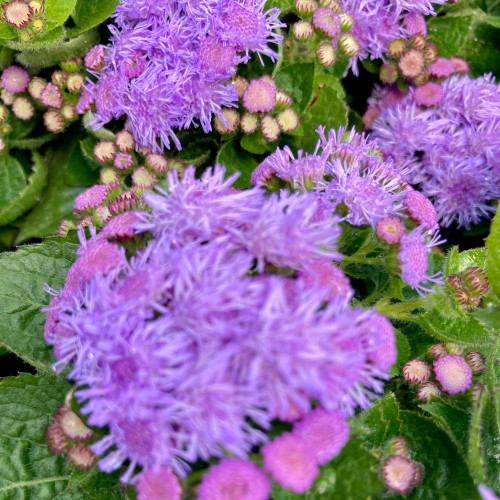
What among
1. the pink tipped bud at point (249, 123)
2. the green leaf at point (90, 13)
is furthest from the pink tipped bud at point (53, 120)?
the pink tipped bud at point (249, 123)

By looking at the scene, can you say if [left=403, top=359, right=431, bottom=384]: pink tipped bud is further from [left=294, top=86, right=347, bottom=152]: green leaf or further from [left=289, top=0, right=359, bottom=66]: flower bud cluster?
[left=289, top=0, right=359, bottom=66]: flower bud cluster

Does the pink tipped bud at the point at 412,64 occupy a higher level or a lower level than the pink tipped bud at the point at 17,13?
higher

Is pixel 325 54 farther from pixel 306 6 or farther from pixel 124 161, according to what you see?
pixel 124 161

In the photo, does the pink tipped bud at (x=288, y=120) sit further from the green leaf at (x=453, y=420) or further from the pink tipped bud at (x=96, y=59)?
the green leaf at (x=453, y=420)

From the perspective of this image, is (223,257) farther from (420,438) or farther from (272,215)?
(420,438)

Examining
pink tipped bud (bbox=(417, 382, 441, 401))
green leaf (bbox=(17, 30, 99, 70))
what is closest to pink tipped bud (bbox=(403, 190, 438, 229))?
pink tipped bud (bbox=(417, 382, 441, 401))

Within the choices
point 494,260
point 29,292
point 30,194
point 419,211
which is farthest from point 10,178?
point 494,260

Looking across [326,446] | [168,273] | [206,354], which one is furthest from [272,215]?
[326,446]
